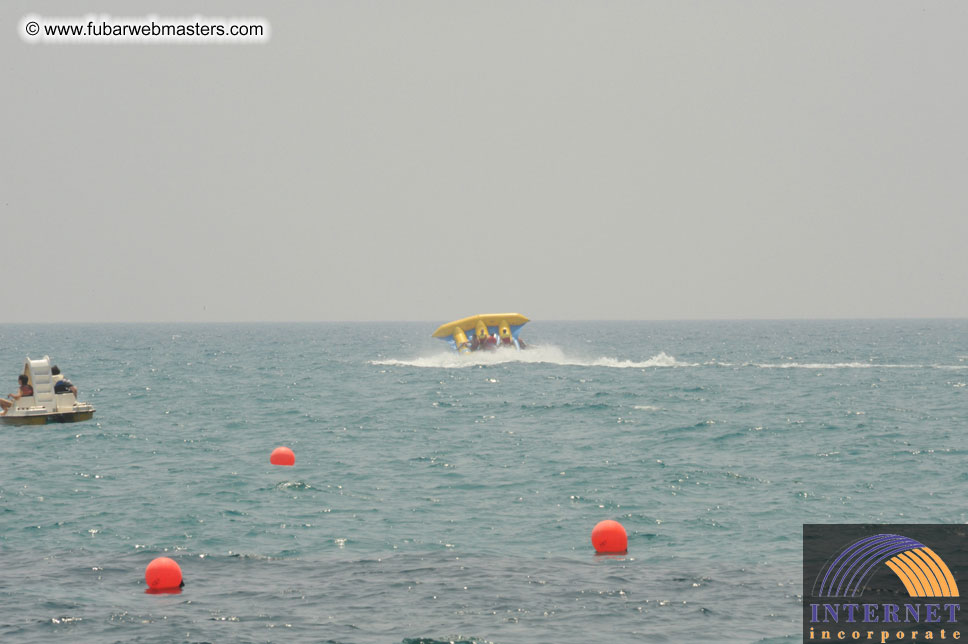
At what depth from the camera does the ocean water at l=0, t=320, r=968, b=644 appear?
1350cm

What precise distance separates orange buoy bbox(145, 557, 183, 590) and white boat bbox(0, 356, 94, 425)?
18025 millimetres

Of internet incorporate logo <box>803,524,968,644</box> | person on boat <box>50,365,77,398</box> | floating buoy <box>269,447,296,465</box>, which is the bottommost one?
internet incorporate logo <box>803,524,968,644</box>

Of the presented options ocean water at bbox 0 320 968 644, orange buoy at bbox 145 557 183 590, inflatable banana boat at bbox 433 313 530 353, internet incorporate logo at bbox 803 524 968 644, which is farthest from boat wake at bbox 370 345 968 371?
orange buoy at bbox 145 557 183 590

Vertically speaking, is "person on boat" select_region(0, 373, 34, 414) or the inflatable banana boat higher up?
the inflatable banana boat

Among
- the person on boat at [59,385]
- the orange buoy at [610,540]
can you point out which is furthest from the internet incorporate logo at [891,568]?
the person on boat at [59,385]

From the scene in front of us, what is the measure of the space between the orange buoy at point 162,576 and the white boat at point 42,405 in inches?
710

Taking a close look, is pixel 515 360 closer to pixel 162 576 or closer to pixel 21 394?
pixel 21 394

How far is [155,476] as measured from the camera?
25.1m

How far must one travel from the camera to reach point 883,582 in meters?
14.8

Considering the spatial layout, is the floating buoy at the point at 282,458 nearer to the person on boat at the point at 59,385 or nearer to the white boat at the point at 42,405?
the white boat at the point at 42,405

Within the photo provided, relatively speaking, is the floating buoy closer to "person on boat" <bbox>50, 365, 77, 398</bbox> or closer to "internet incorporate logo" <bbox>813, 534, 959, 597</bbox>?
"person on boat" <bbox>50, 365, 77, 398</bbox>

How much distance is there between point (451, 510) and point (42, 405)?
1704 centimetres

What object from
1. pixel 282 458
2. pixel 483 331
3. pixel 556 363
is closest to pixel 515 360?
pixel 556 363

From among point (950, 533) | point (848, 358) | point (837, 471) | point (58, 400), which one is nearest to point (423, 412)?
point (58, 400)
